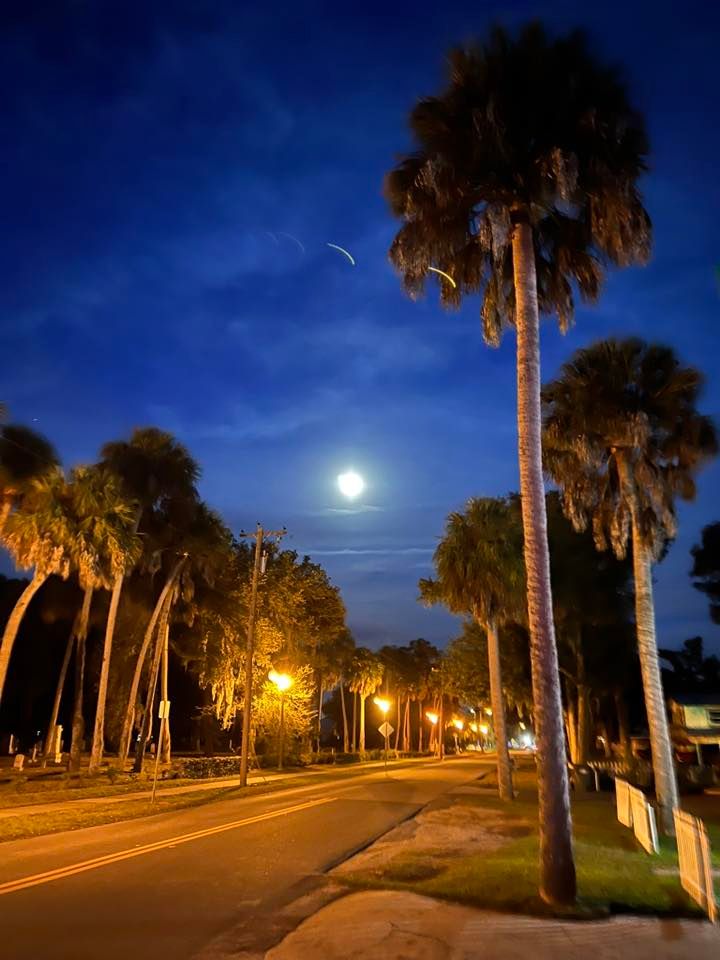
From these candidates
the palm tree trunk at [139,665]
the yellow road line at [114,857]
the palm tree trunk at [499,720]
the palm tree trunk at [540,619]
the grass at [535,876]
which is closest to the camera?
the grass at [535,876]

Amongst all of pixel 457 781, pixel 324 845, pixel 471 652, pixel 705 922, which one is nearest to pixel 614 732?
pixel 471 652

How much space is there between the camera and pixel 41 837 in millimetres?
13867

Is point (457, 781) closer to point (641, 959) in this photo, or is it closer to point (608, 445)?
point (608, 445)

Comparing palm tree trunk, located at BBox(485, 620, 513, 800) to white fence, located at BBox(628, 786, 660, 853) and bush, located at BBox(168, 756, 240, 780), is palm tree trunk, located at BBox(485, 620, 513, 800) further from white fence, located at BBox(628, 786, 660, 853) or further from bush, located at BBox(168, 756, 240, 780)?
bush, located at BBox(168, 756, 240, 780)

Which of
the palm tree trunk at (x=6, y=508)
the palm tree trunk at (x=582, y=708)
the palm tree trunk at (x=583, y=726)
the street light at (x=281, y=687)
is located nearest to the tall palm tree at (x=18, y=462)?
the palm tree trunk at (x=6, y=508)

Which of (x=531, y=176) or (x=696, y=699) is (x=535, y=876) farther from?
(x=696, y=699)

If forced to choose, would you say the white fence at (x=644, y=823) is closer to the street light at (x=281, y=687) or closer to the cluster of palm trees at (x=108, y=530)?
the cluster of palm trees at (x=108, y=530)

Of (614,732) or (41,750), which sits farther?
(614,732)

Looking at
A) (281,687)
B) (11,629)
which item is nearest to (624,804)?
(11,629)

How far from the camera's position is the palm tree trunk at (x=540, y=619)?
8.73 metres

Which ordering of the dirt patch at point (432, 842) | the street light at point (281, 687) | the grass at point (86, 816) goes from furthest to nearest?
the street light at point (281, 687) < the grass at point (86, 816) < the dirt patch at point (432, 842)

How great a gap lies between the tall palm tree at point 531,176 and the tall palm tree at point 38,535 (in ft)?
55.5

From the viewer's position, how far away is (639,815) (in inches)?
523

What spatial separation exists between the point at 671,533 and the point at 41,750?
46.8m
